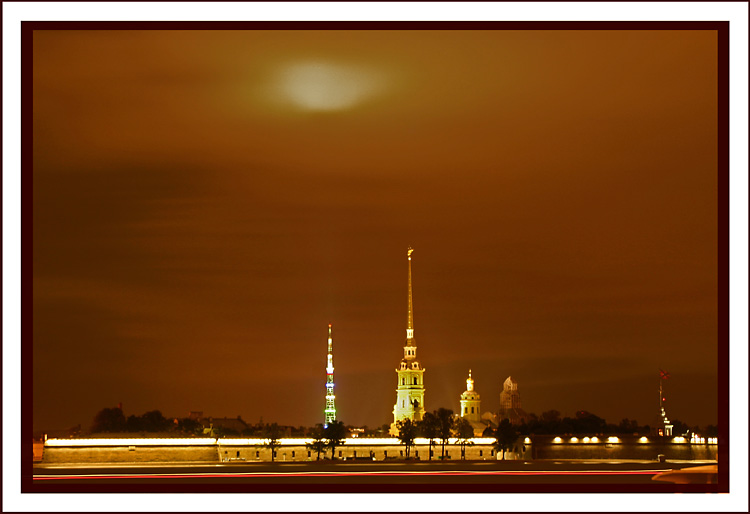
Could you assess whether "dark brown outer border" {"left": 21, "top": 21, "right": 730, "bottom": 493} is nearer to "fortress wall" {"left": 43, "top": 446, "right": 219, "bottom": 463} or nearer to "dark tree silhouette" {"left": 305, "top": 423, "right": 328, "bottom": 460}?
"fortress wall" {"left": 43, "top": 446, "right": 219, "bottom": 463}

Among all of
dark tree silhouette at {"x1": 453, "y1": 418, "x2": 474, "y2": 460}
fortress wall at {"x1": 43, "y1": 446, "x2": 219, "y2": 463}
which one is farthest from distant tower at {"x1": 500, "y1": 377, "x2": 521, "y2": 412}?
fortress wall at {"x1": 43, "y1": 446, "x2": 219, "y2": 463}

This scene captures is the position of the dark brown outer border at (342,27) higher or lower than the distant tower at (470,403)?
higher

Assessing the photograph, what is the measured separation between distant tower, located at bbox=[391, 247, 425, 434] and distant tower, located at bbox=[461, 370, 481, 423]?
7.05m

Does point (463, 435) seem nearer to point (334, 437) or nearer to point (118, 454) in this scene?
point (334, 437)

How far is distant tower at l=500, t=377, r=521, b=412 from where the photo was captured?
144 metres

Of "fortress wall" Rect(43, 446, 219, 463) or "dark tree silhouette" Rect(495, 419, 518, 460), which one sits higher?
"fortress wall" Rect(43, 446, 219, 463)

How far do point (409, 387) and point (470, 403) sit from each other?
9.87m

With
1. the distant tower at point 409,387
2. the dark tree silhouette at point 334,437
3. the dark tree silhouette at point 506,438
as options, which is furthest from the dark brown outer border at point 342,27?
the distant tower at point 409,387

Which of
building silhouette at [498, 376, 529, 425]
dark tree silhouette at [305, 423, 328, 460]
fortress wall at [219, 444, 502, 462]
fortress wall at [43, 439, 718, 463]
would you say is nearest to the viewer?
fortress wall at [43, 439, 718, 463]

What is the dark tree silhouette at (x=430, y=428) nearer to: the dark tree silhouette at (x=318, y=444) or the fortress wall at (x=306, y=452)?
the fortress wall at (x=306, y=452)

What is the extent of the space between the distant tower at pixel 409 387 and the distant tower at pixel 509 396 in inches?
810

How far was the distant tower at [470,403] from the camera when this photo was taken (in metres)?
130

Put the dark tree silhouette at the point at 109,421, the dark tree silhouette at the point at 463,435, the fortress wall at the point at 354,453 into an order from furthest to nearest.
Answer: the dark tree silhouette at the point at 109,421 < the dark tree silhouette at the point at 463,435 < the fortress wall at the point at 354,453

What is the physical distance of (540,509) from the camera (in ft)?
58.3
